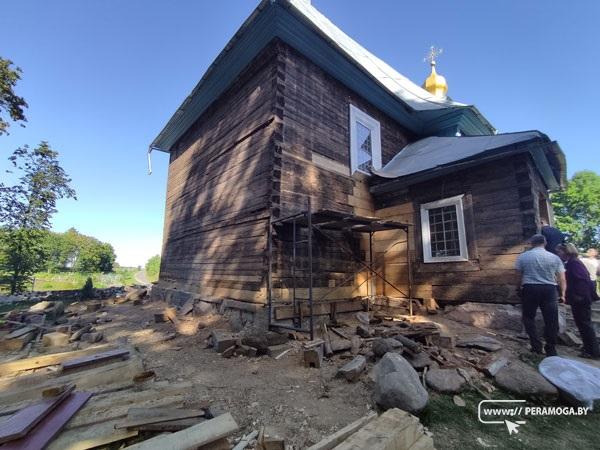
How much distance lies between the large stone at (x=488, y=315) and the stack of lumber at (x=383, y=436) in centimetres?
519

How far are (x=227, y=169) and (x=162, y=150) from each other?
26.9ft

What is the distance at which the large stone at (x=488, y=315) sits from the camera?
6.54 m

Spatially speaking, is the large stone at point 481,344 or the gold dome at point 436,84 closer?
the large stone at point 481,344

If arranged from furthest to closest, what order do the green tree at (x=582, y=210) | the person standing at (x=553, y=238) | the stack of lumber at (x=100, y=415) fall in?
the green tree at (x=582, y=210)
the person standing at (x=553, y=238)
the stack of lumber at (x=100, y=415)

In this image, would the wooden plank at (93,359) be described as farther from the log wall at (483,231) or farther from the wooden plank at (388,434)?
the log wall at (483,231)

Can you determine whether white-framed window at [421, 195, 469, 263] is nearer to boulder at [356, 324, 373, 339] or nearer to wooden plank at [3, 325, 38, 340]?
boulder at [356, 324, 373, 339]

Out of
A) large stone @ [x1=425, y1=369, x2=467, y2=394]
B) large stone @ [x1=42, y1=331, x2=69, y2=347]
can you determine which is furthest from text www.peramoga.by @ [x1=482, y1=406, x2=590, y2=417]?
large stone @ [x1=42, y1=331, x2=69, y2=347]

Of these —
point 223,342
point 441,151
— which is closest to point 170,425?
point 223,342

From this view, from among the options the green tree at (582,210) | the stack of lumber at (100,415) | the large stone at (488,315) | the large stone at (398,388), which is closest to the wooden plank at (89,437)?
the stack of lumber at (100,415)

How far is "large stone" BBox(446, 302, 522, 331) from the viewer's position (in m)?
6.54

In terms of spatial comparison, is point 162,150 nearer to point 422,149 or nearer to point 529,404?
point 422,149

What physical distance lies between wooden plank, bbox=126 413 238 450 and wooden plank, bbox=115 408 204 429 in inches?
13.9

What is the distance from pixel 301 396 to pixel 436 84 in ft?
68.5

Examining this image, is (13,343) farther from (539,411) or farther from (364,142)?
(364,142)
